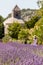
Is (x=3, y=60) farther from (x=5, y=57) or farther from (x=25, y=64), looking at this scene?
(x=25, y=64)

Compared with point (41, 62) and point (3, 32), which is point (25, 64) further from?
point (3, 32)

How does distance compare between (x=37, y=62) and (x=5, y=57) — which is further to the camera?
(x=5, y=57)

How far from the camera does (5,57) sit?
211 inches

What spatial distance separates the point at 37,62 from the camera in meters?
4.40

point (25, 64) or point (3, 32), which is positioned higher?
point (25, 64)

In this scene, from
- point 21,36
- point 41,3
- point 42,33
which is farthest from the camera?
point 21,36

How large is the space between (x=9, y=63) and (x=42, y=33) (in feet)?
85.4

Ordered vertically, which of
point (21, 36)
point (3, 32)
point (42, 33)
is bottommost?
point (3, 32)

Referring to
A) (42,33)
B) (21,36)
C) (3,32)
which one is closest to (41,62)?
(42,33)

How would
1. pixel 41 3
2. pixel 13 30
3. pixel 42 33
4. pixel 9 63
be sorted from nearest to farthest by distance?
pixel 9 63 → pixel 42 33 → pixel 41 3 → pixel 13 30

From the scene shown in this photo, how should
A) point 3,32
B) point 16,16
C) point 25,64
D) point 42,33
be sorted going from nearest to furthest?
point 25,64 < point 42,33 < point 3,32 < point 16,16

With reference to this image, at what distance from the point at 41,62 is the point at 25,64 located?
24cm

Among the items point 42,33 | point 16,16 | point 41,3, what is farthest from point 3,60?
point 16,16

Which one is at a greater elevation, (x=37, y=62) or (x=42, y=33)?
(x=37, y=62)
